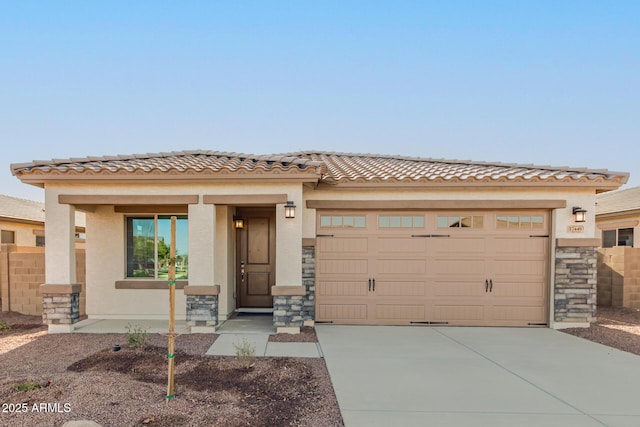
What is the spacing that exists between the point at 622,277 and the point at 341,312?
801 cm

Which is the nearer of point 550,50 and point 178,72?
point 550,50

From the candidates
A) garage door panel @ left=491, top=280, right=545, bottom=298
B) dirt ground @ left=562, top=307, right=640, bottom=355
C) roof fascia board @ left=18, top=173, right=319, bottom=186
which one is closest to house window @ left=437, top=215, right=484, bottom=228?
garage door panel @ left=491, top=280, right=545, bottom=298

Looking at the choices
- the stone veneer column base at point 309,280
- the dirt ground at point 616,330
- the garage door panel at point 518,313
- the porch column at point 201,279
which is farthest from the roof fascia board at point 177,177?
the dirt ground at point 616,330

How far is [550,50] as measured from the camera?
12.2m

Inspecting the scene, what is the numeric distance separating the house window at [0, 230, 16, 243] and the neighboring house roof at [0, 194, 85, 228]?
2.09ft

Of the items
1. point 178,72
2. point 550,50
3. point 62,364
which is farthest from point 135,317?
point 550,50

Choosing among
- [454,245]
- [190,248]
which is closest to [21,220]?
[190,248]

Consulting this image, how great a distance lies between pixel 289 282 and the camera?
21.3 ft

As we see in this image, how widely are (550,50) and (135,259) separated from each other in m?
15.5

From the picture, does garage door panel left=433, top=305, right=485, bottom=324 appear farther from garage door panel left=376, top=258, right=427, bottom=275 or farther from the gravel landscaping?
the gravel landscaping

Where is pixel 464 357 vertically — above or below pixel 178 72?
below

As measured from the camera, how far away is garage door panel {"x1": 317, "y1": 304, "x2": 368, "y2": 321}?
731 centimetres

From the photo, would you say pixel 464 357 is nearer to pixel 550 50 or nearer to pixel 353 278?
pixel 353 278

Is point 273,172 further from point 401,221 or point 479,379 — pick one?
point 479,379
